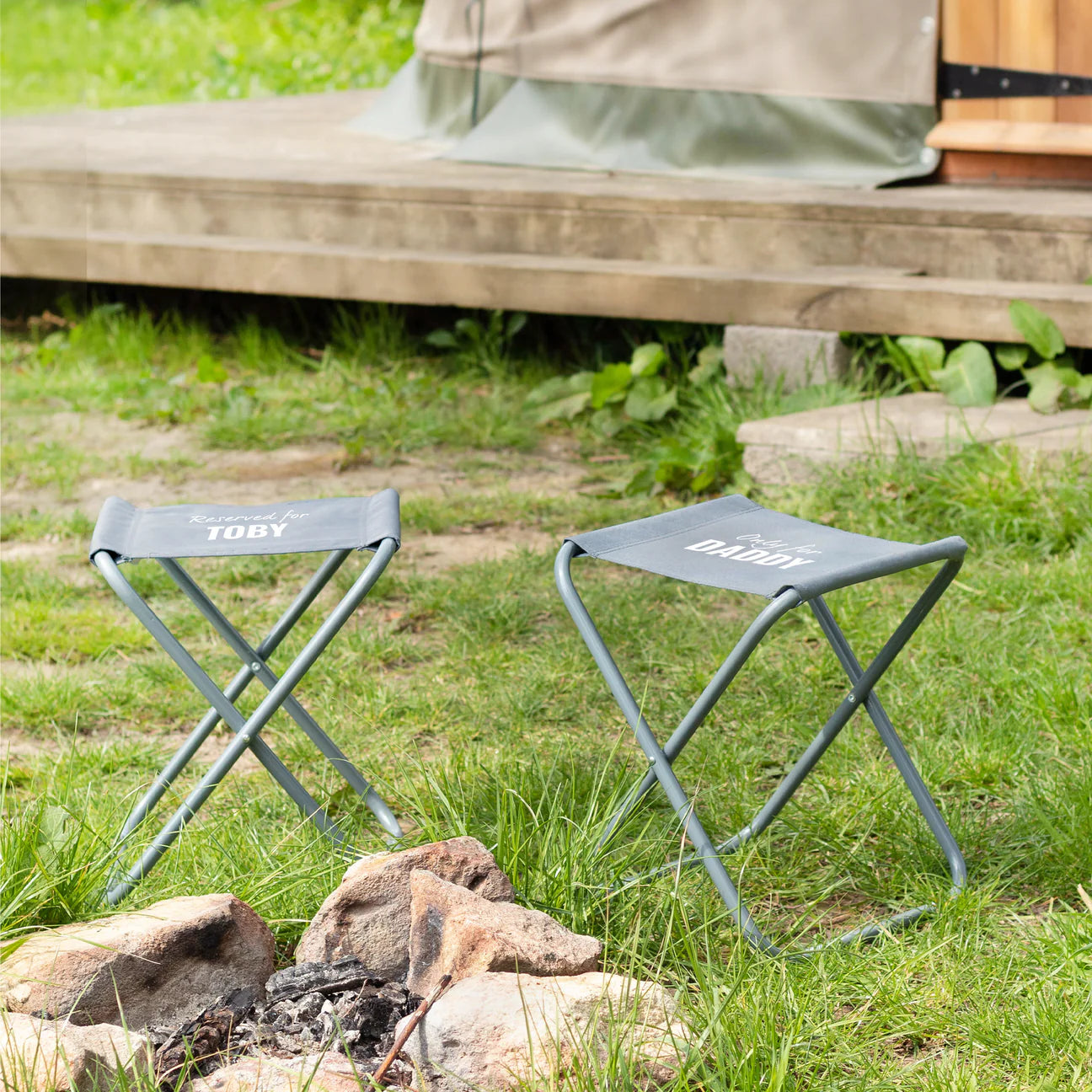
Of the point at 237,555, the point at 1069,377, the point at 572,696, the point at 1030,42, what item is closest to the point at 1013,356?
the point at 1069,377

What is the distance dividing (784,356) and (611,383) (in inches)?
23.8

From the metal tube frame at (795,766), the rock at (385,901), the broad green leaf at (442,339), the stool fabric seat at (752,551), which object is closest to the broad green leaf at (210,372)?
the broad green leaf at (442,339)

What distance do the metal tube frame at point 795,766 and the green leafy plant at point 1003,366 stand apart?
89.6 inches

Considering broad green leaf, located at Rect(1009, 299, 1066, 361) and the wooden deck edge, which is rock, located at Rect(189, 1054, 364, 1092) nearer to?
broad green leaf, located at Rect(1009, 299, 1066, 361)

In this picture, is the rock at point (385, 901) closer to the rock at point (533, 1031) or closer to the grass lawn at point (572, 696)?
the grass lawn at point (572, 696)

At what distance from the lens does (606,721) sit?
10.3 feet

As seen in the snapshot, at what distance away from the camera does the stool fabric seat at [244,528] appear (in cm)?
234

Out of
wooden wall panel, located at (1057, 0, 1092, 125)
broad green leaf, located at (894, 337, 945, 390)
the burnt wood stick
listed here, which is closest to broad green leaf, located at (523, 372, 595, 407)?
broad green leaf, located at (894, 337, 945, 390)

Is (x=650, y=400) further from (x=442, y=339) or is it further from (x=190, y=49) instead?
(x=190, y=49)

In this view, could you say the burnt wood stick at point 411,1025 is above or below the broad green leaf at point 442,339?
above

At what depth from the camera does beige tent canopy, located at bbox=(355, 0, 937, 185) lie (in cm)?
567

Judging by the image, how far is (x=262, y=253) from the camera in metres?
5.89

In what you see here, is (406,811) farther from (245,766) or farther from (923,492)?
(923,492)

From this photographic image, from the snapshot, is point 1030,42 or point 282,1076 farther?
point 1030,42
